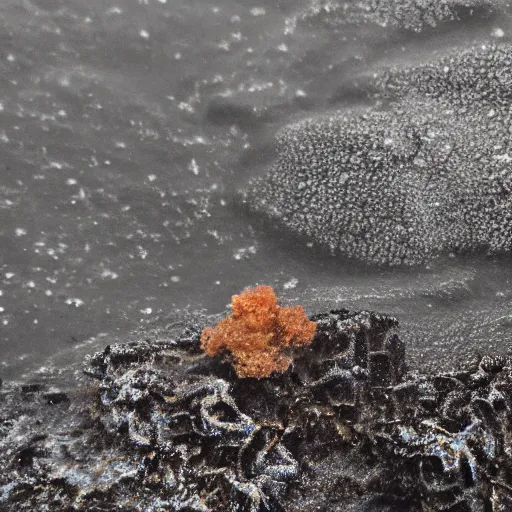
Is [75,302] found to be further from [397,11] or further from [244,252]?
[397,11]

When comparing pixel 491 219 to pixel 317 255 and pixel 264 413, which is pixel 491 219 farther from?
pixel 264 413

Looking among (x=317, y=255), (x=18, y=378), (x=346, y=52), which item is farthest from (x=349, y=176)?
(x=18, y=378)

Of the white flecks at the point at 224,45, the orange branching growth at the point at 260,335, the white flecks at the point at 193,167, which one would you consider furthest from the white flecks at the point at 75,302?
the white flecks at the point at 224,45

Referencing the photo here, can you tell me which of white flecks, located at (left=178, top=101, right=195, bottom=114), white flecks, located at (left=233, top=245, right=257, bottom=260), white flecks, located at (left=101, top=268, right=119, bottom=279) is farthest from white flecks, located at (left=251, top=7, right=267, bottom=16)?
white flecks, located at (left=101, top=268, right=119, bottom=279)

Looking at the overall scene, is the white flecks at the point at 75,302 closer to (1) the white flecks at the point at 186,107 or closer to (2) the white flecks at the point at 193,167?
(2) the white flecks at the point at 193,167

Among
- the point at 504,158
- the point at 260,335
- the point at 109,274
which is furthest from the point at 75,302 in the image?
the point at 504,158
